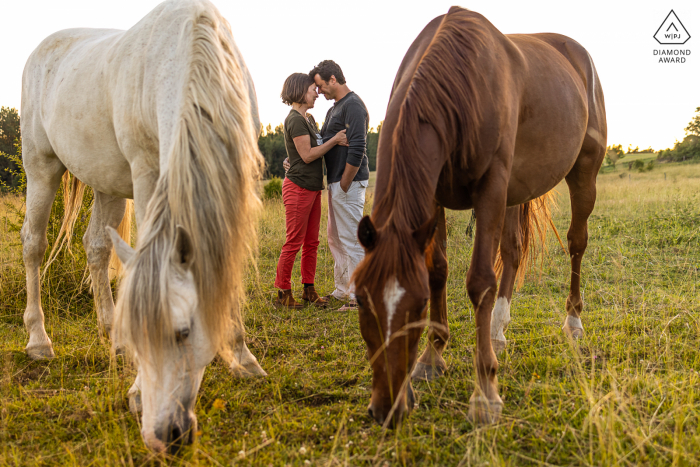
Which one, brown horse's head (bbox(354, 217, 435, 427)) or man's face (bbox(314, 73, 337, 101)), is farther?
man's face (bbox(314, 73, 337, 101))

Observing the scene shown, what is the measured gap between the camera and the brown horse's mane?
182 centimetres

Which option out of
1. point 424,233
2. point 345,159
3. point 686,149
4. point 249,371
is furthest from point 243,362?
point 686,149

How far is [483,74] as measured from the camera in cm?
245

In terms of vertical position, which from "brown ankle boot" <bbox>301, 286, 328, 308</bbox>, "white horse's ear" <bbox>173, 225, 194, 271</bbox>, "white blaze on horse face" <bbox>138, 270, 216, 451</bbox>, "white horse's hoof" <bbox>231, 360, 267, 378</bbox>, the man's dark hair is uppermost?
the man's dark hair

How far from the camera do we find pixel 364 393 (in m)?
2.61

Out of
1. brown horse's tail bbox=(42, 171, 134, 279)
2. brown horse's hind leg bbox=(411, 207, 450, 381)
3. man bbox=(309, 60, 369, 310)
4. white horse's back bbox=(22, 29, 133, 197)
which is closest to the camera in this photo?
brown horse's hind leg bbox=(411, 207, 450, 381)

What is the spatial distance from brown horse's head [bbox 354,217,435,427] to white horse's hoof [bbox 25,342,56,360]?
2.88 m

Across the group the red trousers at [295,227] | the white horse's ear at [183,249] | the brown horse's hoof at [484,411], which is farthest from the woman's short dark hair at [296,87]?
the brown horse's hoof at [484,411]

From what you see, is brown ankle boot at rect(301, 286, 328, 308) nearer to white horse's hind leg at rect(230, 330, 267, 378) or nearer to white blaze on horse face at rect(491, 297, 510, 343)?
white horse's hind leg at rect(230, 330, 267, 378)

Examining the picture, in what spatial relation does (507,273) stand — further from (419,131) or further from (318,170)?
(318,170)

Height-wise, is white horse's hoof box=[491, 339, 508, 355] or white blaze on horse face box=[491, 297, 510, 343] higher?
white blaze on horse face box=[491, 297, 510, 343]

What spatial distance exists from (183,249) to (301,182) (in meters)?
3.06

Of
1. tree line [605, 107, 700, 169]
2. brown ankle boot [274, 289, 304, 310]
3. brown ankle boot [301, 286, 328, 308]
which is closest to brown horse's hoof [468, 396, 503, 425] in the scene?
brown ankle boot [274, 289, 304, 310]

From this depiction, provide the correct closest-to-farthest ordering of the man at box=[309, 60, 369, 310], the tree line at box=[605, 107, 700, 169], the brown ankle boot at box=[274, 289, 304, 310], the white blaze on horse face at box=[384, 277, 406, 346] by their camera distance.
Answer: the white blaze on horse face at box=[384, 277, 406, 346]
the brown ankle boot at box=[274, 289, 304, 310]
the man at box=[309, 60, 369, 310]
the tree line at box=[605, 107, 700, 169]
